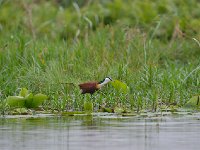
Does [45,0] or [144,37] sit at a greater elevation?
[45,0]

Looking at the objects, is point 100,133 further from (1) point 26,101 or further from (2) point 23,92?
(2) point 23,92

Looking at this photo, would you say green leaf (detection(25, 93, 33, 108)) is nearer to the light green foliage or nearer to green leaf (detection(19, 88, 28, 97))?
the light green foliage

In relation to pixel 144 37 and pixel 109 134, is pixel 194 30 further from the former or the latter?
pixel 109 134

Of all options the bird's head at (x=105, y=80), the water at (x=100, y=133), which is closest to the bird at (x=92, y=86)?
the bird's head at (x=105, y=80)

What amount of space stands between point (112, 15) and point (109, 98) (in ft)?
24.1

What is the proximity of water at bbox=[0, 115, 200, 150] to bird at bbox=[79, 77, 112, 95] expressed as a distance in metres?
0.80

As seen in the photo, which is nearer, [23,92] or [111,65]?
[23,92]

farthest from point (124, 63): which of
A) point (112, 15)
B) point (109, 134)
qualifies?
point (112, 15)

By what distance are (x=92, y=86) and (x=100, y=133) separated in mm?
2111

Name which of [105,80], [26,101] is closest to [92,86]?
[105,80]

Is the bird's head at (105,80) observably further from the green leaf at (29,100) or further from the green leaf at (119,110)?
the green leaf at (29,100)

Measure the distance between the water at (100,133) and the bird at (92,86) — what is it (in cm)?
80

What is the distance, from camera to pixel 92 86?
9.46 meters

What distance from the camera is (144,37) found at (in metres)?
11.9
